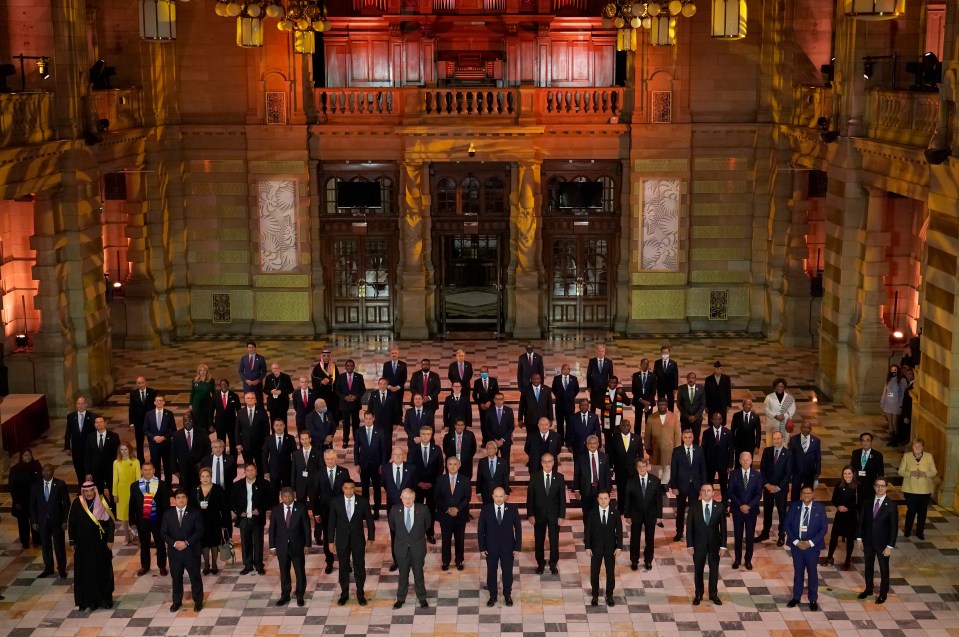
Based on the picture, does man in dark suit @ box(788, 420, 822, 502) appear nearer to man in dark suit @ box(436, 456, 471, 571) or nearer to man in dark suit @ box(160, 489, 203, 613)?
man in dark suit @ box(436, 456, 471, 571)

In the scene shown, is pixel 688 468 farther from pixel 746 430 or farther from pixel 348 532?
pixel 348 532

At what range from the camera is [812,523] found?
14133 millimetres

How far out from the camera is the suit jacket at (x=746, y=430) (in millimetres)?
17531

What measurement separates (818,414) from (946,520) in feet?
17.7

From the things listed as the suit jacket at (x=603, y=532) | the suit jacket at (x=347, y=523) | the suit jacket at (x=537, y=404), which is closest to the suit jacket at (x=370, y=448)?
the suit jacket at (x=347, y=523)

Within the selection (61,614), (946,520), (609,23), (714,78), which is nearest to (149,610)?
(61,614)

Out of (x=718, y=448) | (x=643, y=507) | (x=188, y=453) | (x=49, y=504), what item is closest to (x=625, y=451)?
(x=718, y=448)

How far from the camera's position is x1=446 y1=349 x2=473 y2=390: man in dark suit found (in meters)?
19.4

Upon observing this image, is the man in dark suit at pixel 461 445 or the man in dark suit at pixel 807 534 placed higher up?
the man in dark suit at pixel 461 445

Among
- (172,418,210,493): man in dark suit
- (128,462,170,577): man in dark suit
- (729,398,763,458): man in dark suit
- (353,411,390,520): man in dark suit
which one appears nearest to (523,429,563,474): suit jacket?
(353,411,390,520): man in dark suit

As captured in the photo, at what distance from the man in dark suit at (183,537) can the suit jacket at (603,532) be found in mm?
4332

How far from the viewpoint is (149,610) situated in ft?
47.7

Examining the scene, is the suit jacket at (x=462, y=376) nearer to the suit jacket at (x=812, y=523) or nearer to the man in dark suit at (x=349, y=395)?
the man in dark suit at (x=349, y=395)

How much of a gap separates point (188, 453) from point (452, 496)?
3.88 meters
